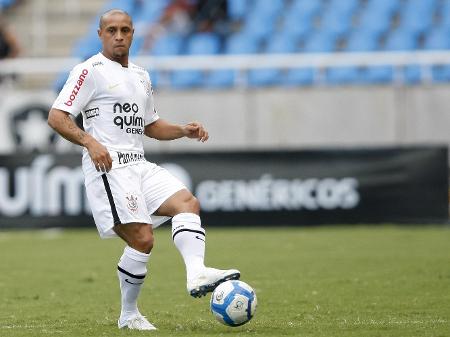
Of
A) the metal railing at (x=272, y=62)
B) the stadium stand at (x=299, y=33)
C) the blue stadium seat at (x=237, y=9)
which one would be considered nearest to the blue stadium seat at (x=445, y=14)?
the stadium stand at (x=299, y=33)

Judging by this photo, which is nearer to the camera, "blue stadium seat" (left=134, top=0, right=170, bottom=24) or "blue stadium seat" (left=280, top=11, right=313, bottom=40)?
"blue stadium seat" (left=280, top=11, right=313, bottom=40)

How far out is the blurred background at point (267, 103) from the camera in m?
18.9

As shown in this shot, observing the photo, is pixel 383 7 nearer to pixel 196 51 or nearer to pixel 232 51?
pixel 232 51

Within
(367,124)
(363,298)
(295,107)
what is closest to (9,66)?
(295,107)

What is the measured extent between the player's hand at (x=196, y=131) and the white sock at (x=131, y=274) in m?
1.04

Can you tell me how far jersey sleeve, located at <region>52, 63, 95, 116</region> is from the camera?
791 cm

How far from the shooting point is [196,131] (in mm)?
8453

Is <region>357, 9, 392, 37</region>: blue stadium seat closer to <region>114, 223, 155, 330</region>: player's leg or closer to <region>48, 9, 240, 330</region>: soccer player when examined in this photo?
<region>48, 9, 240, 330</region>: soccer player

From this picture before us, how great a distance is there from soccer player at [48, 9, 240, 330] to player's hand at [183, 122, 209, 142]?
1.36 ft

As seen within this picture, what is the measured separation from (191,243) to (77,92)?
1.38 metres

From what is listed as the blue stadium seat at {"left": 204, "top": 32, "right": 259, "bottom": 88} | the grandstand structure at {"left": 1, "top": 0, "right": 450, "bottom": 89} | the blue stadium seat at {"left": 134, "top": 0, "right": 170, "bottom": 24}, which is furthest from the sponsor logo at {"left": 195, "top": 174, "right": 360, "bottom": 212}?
the blue stadium seat at {"left": 134, "top": 0, "right": 170, "bottom": 24}

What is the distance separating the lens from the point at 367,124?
21.2m

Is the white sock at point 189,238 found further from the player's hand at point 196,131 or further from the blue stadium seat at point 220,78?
the blue stadium seat at point 220,78

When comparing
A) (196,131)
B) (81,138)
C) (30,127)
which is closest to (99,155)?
(81,138)
